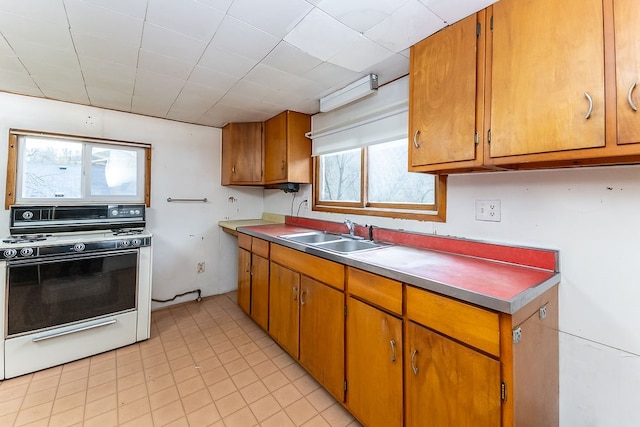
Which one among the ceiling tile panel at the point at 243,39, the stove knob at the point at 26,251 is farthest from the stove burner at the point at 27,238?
the ceiling tile panel at the point at 243,39

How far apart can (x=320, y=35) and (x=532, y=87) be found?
1.04 m

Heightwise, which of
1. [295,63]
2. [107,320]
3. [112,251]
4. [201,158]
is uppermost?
[295,63]

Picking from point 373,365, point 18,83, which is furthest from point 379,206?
point 18,83

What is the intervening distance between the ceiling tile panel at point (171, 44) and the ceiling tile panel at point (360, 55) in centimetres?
82

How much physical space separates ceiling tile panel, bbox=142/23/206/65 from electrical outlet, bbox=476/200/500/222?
1854mm

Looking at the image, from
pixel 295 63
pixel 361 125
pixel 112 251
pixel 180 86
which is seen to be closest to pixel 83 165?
pixel 112 251

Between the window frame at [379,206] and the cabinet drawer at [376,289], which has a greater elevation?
the window frame at [379,206]

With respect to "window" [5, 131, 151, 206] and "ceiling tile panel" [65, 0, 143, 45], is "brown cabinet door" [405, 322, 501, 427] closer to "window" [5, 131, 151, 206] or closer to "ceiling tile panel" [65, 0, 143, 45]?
"ceiling tile panel" [65, 0, 143, 45]

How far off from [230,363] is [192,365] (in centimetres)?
28

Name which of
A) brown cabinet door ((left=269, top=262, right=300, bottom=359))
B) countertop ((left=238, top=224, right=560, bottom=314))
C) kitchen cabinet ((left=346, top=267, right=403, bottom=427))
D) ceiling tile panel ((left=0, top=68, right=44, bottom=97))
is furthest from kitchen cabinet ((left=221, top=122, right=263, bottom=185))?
kitchen cabinet ((left=346, top=267, right=403, bottom=427))

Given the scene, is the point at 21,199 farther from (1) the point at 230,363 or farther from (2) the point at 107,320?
(1) the point at 230,363

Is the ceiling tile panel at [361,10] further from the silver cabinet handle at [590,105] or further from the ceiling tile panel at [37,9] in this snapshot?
the ceiling tile panel at [37,9]

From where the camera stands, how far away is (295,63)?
1.78m

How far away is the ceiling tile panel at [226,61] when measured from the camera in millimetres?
1660
